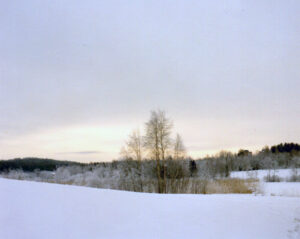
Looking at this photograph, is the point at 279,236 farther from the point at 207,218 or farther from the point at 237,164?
the point at 237,164

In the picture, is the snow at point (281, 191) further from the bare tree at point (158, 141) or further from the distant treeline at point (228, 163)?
the distant treeline at point (228, 163)

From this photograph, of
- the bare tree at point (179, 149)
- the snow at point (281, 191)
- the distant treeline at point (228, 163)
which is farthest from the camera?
the distant treeline at point (228, 163)

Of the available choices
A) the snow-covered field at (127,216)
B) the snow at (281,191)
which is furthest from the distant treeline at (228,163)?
the snow-covered field at (127,216)

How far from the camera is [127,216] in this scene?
13.6 ft

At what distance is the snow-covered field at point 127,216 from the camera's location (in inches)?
127

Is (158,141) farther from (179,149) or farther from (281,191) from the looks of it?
(281,191)

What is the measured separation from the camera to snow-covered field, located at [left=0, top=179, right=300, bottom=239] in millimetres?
3234

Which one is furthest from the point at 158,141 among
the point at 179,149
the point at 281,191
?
the point at 281,191

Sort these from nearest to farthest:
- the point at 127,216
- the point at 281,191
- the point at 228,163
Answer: the point at 127,216
the point at 281,191
the point at 228,163

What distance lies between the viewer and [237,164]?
53.2m

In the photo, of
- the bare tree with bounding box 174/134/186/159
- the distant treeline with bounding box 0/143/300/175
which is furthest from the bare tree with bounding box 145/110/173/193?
the distant treeline with bounding box 0/143/300/175

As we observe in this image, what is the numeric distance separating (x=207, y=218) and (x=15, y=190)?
3.63m

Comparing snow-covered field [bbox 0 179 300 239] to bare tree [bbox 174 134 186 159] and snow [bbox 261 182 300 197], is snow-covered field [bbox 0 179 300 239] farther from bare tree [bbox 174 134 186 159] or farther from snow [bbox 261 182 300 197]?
bare tree [bbox 174 134 186 159]

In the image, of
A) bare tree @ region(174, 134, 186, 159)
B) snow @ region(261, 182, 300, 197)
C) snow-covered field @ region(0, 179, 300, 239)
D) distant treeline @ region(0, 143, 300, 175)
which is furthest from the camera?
distant treeline @ region(0, 143, 300, 175)
